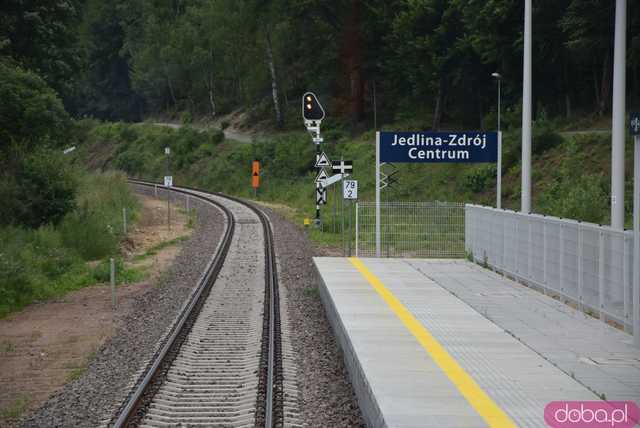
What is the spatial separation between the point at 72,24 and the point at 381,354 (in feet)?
158

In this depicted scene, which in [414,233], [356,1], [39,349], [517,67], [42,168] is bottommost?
[39,349]

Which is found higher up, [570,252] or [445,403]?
[570,252]

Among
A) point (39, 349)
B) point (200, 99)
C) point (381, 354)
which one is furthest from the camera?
point (200, 99)

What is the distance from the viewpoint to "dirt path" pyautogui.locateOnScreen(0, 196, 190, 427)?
1171 centimetres

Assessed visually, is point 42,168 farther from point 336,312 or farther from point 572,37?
point 572,37

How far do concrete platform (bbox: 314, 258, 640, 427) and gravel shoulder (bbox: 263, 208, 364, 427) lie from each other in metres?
0.30

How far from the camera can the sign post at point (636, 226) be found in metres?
9.93

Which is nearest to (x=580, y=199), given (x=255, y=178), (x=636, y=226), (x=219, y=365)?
(x=636, y=226)

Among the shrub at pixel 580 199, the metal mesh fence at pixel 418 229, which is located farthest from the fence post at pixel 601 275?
the shrub at pixel 580 199

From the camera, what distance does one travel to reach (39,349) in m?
14.6

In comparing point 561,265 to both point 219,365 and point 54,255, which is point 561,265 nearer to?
point 219,365

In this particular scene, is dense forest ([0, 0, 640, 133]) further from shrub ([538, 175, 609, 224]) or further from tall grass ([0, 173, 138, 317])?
shrub ([538, 175, 609, 224])

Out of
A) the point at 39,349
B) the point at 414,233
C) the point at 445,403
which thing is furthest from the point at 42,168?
the point at 445,403

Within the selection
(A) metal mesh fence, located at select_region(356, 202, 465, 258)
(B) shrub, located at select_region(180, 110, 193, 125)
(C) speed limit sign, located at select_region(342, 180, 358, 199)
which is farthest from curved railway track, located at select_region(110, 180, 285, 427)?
(B) shrub, located at select_region(180, 110, 193, 125)
